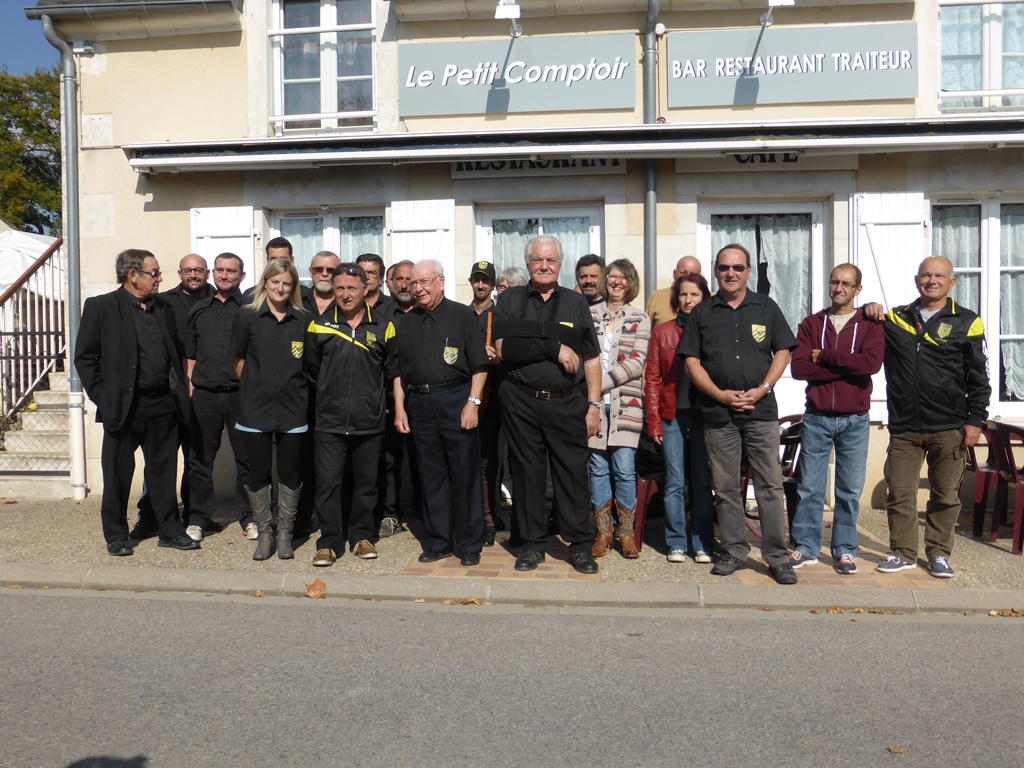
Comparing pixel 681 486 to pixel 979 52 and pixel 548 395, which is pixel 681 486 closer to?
pixel 548 395

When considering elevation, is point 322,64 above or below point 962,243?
above

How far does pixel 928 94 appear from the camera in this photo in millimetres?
9266

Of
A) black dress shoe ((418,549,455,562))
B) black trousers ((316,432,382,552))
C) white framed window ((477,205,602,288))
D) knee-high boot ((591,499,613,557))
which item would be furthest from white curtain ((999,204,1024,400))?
black trousers ((316,432,382,552))

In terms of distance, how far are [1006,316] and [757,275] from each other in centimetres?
238

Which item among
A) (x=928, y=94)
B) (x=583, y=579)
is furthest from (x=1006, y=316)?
(x=583, y=579)

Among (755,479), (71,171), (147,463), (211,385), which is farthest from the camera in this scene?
(71,171)

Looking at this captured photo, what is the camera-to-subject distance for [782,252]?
31.5ft

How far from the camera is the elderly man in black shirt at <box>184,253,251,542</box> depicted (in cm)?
759

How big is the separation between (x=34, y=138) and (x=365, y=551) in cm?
3259

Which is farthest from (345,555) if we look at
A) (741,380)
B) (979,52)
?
(979,52)

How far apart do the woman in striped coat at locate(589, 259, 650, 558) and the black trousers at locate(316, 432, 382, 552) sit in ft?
5.06

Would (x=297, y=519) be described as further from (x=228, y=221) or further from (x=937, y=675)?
(x=937, y=675)

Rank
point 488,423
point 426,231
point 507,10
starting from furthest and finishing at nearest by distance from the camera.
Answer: point 426,231
point 507,10
point 488,423

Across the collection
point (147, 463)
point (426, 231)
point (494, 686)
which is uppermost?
point (426, 231)
